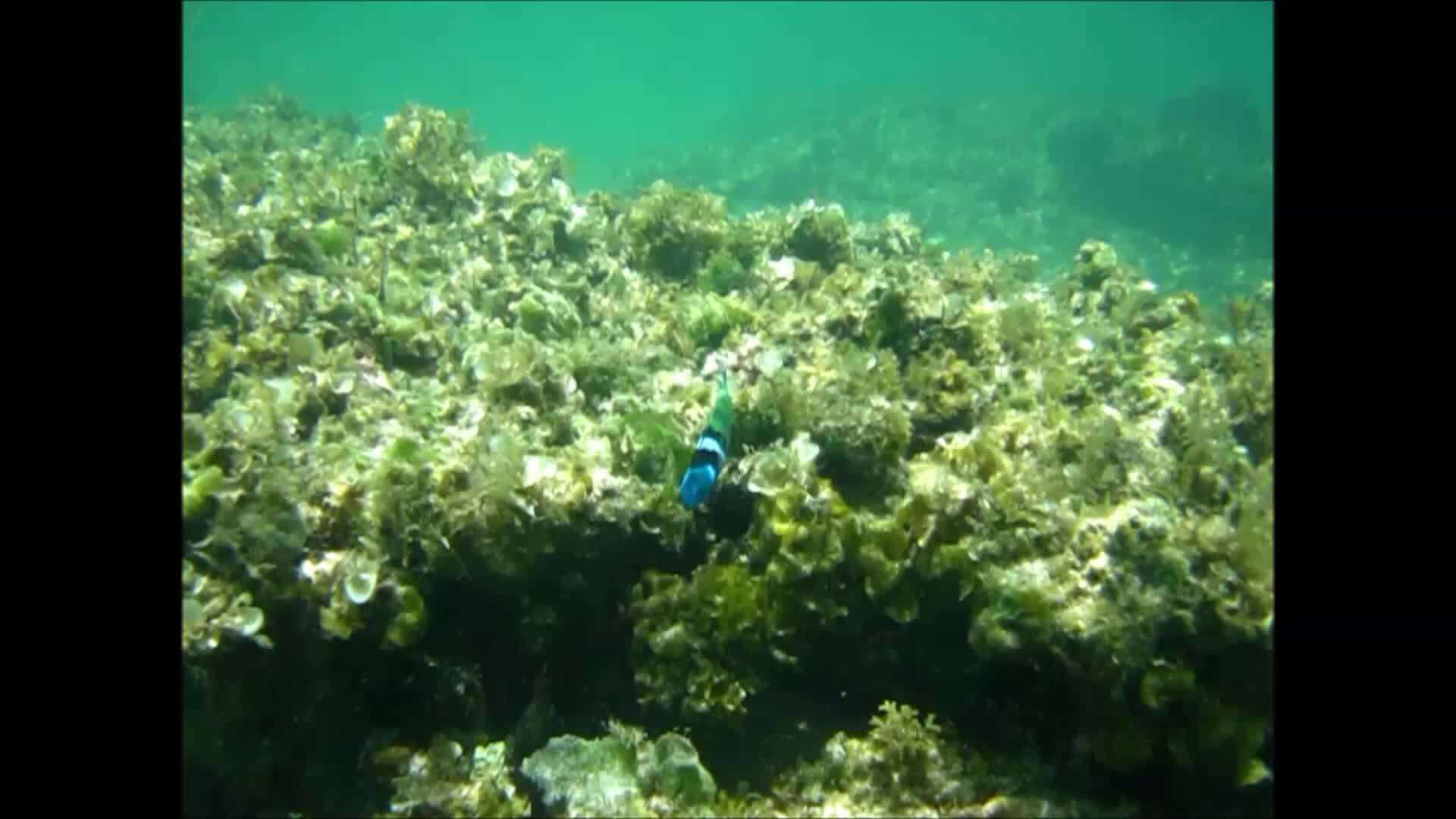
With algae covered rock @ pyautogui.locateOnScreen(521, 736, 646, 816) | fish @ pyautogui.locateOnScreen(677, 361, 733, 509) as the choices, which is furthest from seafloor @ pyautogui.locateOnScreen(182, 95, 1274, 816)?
fish @ pyautogui.locateOnScreen(677, 361, 733, 509)

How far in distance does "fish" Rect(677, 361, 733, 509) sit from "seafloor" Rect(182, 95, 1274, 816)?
0.37m

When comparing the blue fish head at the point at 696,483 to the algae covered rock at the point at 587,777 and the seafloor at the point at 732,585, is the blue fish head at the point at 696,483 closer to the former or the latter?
the seafloor at the point at 732,585

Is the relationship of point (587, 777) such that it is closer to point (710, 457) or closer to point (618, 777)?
point (618, 777)

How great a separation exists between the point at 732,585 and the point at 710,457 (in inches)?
27.1

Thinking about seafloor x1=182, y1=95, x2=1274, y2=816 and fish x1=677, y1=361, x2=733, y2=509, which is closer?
seafloor x1=182, y1=95, x2=1274, y2=816

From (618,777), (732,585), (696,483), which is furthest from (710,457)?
(618,777)

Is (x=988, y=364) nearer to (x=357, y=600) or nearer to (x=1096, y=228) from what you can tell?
(x=357, y=600)

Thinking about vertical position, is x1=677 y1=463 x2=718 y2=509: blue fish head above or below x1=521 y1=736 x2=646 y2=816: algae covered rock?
above

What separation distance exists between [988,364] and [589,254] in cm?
461

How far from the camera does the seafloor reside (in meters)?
3.63

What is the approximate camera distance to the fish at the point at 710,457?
3814 mm

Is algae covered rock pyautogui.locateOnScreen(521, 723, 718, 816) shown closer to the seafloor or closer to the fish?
the seafloor
